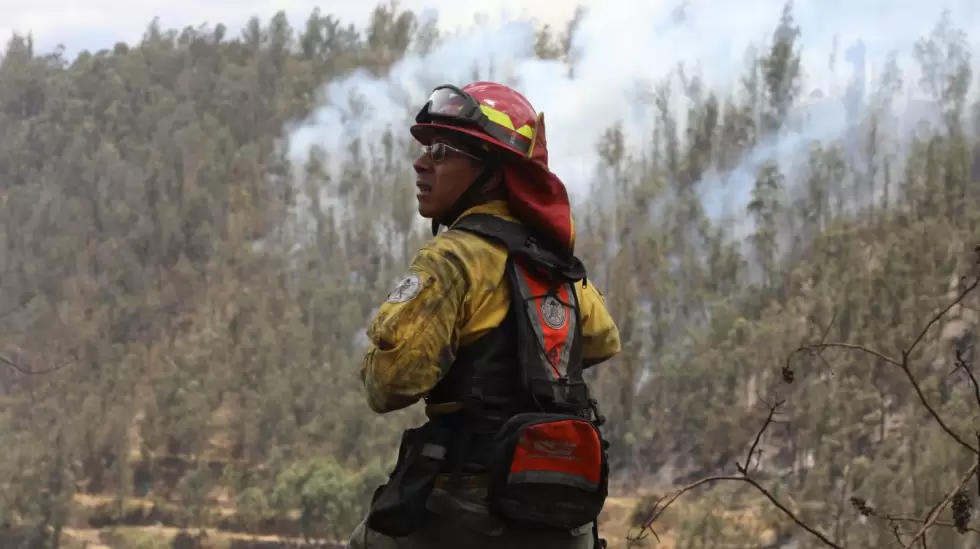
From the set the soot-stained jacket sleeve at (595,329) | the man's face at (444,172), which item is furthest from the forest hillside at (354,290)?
the man's face at (444,172)

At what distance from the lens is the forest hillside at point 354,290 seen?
26.2 ft

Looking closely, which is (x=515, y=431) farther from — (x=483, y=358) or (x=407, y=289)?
(x=407, y=289)

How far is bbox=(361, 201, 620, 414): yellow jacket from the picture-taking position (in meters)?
1.62

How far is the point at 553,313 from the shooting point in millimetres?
1773

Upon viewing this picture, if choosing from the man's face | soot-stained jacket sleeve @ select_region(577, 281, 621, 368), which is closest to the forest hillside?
soot-stained jacket sleeve @ select_region(577, 281, 621, 368)

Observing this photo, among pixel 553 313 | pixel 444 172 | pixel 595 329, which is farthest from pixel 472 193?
pixel 595 329

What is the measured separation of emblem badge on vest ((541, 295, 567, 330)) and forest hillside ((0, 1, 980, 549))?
5608 millimetres

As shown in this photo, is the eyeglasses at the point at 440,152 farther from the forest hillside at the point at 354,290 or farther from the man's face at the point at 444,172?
the forest hillside at the point at 354,290

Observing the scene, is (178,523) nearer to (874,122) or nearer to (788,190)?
(788,190)

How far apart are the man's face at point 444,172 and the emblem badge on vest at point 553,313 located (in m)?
0.25

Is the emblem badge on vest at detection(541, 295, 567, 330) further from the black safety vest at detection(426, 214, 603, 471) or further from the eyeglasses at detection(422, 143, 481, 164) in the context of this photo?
the eyeglasses at detection(422, 143, 481, 164)

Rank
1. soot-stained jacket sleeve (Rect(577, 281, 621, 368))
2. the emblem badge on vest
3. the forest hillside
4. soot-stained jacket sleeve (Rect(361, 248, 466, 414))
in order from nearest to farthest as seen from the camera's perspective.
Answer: soot-stained jacket sleeve (Rect(361, 248, 466, 414))
the emblem badge on vest
soot-stained jacket sleeve (Rect(577, 281, 621, 368))
the forest hillside

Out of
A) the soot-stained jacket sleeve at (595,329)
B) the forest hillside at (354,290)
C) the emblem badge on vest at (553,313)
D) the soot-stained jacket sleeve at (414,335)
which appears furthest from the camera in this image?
the forest hillside at (354,290)

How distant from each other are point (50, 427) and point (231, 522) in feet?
7.12
